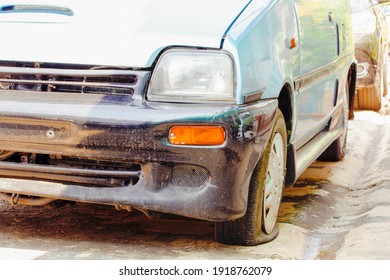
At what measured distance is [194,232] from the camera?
14.1 feet

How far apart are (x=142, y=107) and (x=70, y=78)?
0.41 m

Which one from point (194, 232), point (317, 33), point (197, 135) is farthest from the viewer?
point (317, 33)

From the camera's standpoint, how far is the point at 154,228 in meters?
4.34

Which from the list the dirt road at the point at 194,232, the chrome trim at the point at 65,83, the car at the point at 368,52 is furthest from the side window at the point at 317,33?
the car at the point at 368,52

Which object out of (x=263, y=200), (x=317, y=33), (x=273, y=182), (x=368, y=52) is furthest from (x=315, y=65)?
(x=368, y=52)

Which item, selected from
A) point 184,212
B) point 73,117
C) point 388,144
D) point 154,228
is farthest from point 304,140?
point 388,144

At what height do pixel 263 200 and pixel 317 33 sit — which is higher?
pixel 317 33

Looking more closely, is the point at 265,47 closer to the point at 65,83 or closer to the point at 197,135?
the point at 197,135

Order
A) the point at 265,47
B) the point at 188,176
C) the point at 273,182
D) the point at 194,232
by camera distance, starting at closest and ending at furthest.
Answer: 1. the point at 188,176
2. the point at 265,47
3. the point at 273,182
4. the point at 194,232

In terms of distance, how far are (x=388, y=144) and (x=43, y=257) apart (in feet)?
15.7

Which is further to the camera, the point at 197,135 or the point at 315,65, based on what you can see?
the point at 315,65

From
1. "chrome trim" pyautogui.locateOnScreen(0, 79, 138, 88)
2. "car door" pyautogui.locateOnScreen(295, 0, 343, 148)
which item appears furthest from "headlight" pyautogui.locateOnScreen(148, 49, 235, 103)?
"car door" pyautogui.locateOnScreen(295, 0, 343, 148)

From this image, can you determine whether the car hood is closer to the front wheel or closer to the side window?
the front wheel

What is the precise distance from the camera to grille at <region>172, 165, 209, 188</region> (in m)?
3.54
